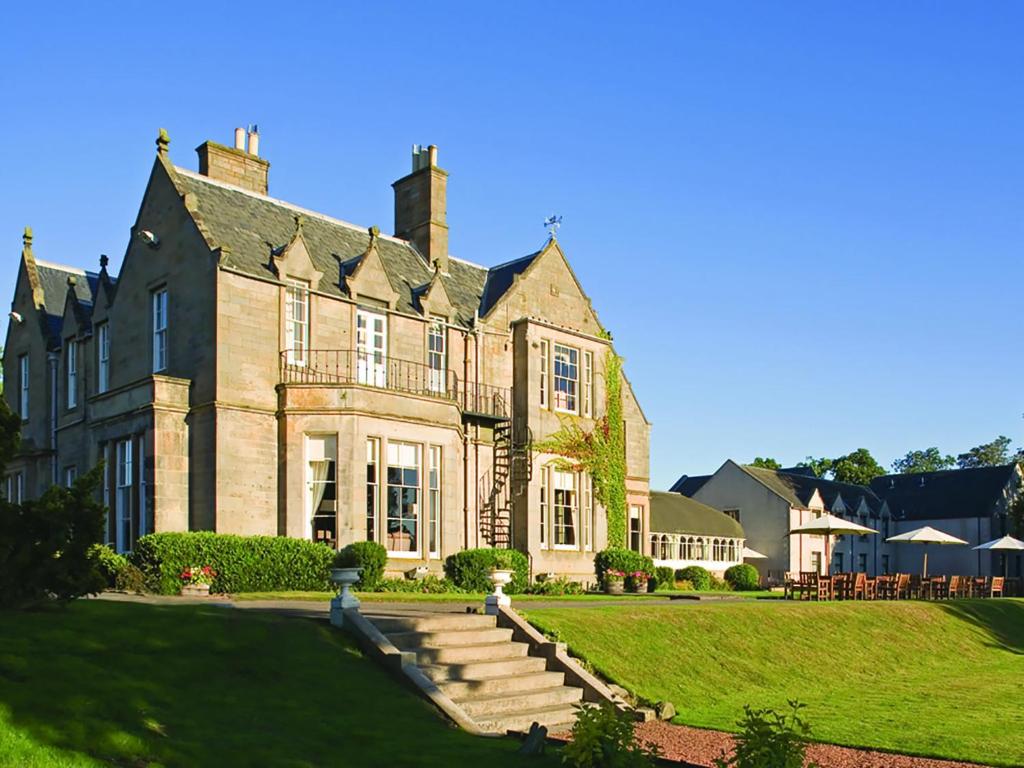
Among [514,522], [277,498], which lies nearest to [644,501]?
[514,522]

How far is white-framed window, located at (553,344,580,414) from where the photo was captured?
35719 mm

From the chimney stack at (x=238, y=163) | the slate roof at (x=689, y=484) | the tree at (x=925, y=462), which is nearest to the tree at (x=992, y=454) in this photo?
the tree at (x=925, y=462)

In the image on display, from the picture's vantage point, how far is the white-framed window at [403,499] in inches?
1132

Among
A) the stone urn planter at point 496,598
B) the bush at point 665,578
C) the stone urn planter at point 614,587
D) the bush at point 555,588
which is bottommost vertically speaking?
the bush at point 665,578

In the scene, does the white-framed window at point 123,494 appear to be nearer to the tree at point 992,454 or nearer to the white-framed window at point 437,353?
the white-framed window at point 437,353

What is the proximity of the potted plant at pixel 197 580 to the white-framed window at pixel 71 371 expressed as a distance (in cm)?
1275

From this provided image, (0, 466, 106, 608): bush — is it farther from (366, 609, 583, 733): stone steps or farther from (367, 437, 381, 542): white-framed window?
(367, 437, 381, 542): white-framed window

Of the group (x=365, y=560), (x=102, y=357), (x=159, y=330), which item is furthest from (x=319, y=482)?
(x=102, y=357)

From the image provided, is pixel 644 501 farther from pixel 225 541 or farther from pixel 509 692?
pixel 509 692

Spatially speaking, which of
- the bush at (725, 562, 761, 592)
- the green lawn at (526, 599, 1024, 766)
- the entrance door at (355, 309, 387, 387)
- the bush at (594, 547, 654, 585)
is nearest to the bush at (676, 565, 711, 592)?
the bush at (725, 562, 761, 592)

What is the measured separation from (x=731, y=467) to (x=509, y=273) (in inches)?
1360

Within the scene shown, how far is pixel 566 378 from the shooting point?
3606 cm

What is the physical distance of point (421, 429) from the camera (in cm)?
2938

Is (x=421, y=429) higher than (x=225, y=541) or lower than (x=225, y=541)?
higher
